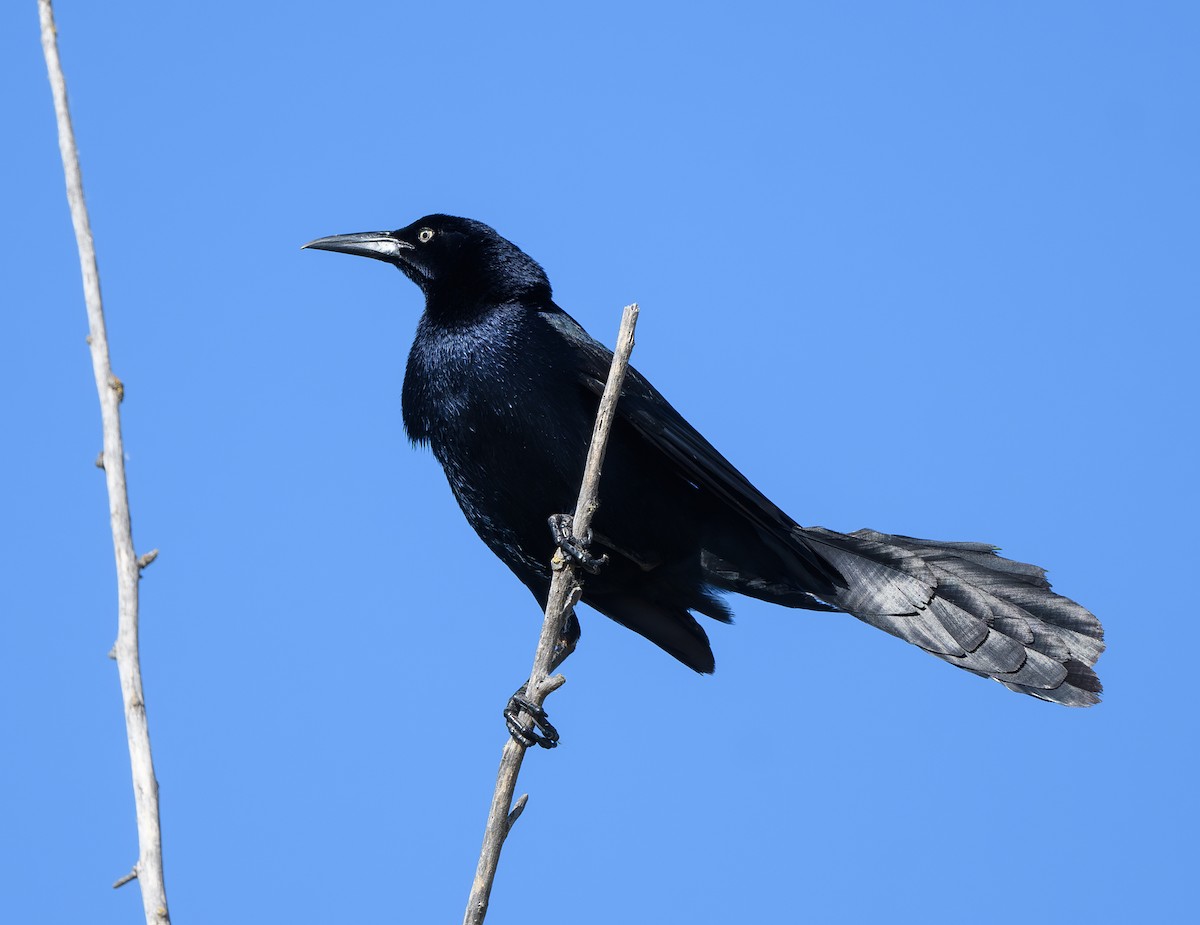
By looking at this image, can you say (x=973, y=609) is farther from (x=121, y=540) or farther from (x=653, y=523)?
(x=121, y=540)

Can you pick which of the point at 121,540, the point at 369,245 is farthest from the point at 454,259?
the point at 121,540

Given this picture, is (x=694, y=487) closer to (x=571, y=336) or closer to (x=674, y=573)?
(x=674, y=573)

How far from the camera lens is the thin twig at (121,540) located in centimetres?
247

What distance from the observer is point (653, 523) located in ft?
18.6

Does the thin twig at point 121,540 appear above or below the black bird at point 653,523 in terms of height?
below

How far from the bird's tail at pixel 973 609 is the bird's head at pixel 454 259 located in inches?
67.6

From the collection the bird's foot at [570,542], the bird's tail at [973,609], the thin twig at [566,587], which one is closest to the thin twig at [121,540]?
the thin twig at [566,587]

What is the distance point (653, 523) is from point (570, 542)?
1530 mm

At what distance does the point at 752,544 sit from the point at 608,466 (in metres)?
0.77

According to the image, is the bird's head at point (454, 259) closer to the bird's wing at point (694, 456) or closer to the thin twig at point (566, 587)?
the bird's wing at point (694, 456)

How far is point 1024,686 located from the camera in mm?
5316

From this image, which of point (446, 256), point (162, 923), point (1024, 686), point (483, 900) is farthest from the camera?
point (446, 256)

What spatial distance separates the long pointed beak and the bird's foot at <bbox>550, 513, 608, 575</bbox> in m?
1.90

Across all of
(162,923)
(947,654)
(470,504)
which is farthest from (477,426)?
(162,923)
